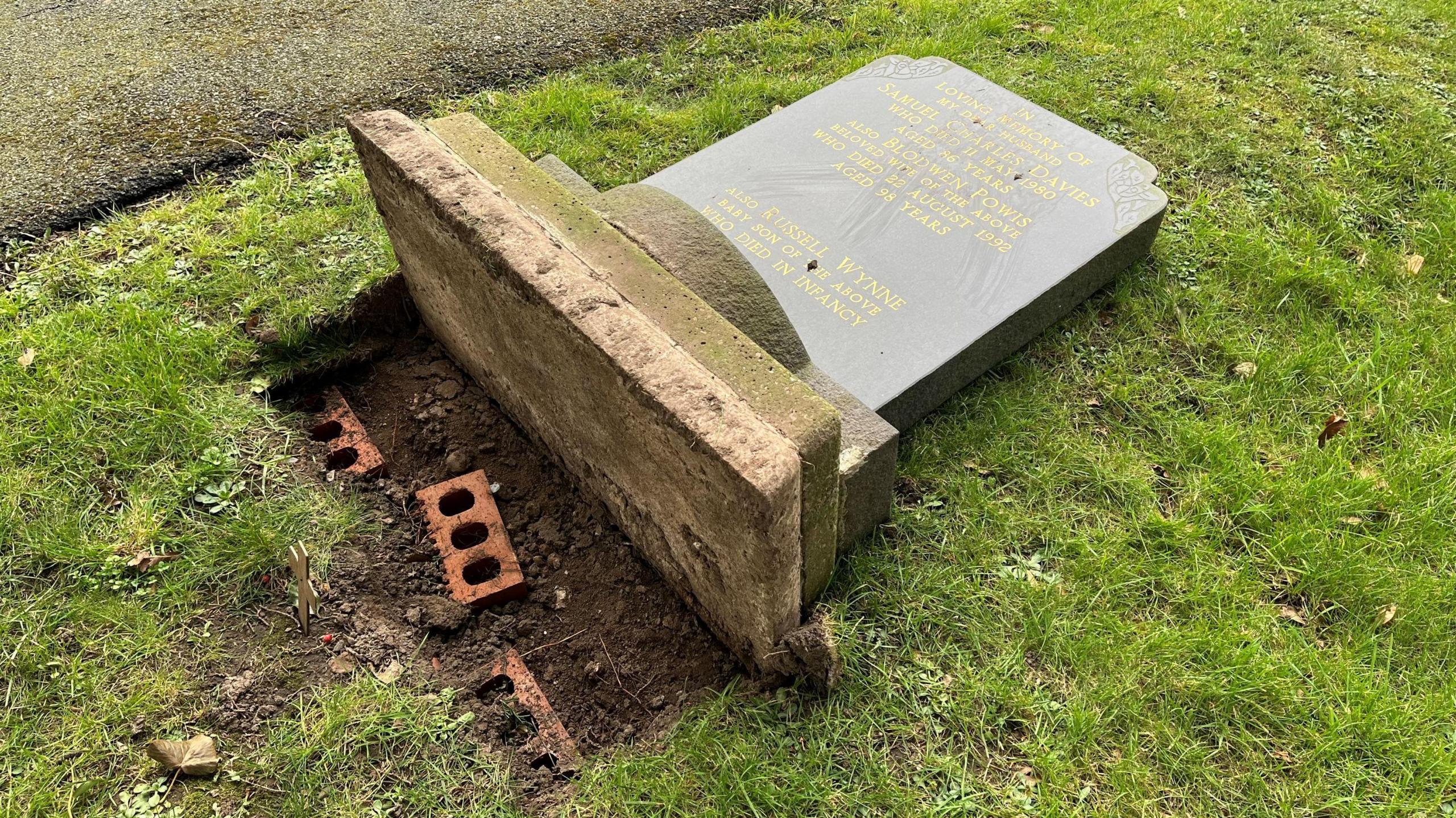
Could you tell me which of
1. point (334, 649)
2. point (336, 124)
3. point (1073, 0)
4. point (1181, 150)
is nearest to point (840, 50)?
point (1073, 0)

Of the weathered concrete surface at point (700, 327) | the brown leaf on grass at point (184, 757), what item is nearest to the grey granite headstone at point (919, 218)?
the weathered concrete surface at point (700, 327)

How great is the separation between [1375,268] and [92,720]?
447cm

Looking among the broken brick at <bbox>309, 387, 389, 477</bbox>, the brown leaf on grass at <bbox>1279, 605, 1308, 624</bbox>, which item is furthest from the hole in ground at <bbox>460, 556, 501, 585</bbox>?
the brown leaf on grass at <bbox>1279, 605, 1308, 624</bbox>

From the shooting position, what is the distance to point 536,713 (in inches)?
89.6

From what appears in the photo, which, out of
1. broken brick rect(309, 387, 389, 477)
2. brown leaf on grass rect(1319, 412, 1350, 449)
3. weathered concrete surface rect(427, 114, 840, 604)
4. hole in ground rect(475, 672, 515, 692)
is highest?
weathered concrete surface rect(427, 114, 840, 604)

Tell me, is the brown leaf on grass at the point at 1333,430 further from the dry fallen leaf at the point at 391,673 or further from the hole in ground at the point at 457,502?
the dry fallen leaf at the point at 391,673

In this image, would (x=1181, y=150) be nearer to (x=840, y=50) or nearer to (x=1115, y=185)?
(x=1115, y=185)

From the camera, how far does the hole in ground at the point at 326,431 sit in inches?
115

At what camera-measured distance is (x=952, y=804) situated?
2.13 m

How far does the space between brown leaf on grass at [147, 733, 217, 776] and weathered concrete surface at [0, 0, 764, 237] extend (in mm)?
2526

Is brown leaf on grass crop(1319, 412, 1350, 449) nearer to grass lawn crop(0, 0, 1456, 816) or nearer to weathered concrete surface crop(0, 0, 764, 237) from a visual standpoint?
grass lawn crop(0, 0, 1456, 816)

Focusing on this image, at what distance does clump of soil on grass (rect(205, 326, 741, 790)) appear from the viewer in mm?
2293

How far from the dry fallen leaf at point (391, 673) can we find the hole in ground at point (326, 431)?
0.90 m

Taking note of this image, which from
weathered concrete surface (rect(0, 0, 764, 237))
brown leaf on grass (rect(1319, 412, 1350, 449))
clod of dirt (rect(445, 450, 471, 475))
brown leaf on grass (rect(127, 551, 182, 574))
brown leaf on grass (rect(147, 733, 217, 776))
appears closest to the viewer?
brown leaf on grass (rect(147, 733, 217, 776))
